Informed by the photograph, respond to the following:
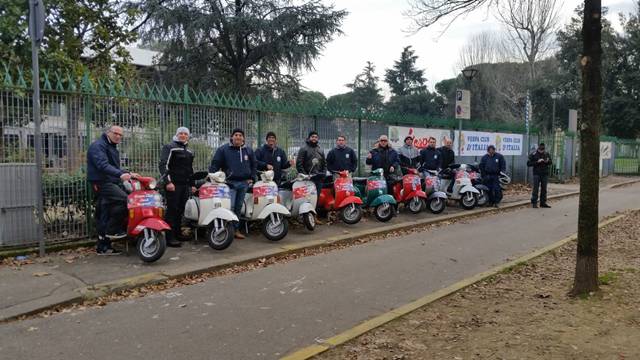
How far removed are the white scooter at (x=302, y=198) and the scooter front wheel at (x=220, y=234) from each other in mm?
1765

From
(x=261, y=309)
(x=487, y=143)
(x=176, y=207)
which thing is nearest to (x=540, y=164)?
(x=487, y=143)

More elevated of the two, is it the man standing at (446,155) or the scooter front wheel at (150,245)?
the man standing at (446,155)

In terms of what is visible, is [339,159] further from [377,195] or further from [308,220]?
[308,220]

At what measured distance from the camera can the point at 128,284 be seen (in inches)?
244

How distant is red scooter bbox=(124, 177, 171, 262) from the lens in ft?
22.9

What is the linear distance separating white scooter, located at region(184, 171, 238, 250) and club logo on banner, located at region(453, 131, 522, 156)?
10.2 metres

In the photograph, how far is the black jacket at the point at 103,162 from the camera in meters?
7.20

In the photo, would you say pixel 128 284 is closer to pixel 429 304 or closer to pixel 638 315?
pixel 429 304

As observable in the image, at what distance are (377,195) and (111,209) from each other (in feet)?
18.1

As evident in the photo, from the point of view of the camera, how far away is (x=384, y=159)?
11.9 m

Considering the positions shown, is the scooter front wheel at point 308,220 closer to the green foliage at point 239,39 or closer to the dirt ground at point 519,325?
the dirt ground at point 519,325

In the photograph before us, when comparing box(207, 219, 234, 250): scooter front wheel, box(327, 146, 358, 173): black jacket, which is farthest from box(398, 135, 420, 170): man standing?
box(207, 219, 234, 250): scooter front wheel

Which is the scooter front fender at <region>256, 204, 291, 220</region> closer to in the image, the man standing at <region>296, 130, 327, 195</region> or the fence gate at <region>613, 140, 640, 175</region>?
the man standing at <region>296, 130, 327, 195</region>

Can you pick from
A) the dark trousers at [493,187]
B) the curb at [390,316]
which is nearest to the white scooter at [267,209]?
the curb at [390,316]
